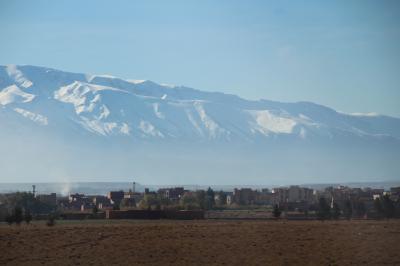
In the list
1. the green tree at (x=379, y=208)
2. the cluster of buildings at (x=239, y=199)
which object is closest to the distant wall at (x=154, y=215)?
the green tree at (x=379, y=208)

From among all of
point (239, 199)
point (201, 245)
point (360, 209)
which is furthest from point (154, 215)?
point (239, 199)

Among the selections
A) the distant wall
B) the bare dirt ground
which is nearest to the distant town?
the distant wall

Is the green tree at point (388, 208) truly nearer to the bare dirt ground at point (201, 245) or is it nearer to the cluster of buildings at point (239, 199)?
the cluster of buildings at point (239, 199)

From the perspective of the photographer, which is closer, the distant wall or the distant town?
the distant wall

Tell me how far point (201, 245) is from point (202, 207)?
4658 centimetres

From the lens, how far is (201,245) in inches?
1576

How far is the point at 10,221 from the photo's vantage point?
185ft

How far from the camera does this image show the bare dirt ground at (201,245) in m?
36.5

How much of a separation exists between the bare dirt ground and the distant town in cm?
1254

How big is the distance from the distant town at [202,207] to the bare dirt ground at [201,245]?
12.5 m

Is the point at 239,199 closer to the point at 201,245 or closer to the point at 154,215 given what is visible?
the point at 154,215

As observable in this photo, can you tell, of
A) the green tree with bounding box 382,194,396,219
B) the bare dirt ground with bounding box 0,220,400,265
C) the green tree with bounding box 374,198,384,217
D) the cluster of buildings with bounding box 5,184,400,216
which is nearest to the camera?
the bare dirt ground with bounding box 0,220,400,265

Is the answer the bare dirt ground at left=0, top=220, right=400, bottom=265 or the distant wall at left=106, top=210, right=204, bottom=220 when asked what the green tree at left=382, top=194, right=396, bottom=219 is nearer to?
the distant wall at left=106, top=210, right=204, bottom=220

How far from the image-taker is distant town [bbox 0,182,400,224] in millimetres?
66188
